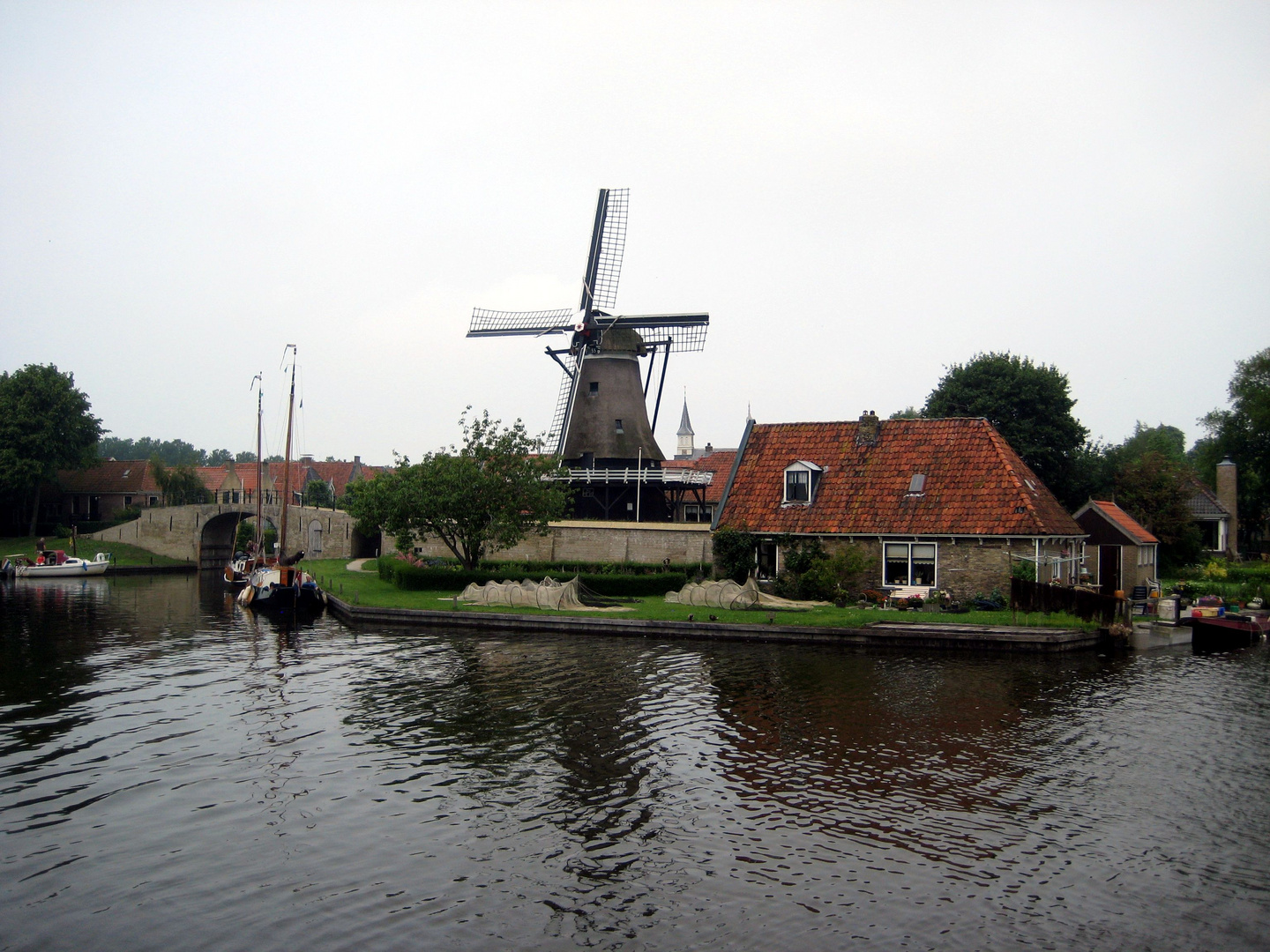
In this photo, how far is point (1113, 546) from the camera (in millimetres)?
35781

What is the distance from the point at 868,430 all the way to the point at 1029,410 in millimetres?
16600

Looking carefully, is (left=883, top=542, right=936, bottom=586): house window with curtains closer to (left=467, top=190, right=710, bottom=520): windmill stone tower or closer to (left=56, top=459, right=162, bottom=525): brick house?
(left=467, top=190, right=710, bottom=520): windmill stone tower

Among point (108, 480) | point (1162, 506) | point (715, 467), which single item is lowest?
point (1162, 506)

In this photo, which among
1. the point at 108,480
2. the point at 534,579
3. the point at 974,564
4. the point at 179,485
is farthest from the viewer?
the point at 108,480

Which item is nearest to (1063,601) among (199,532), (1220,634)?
(1220,634)

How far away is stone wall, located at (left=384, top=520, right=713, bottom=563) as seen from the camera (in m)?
38.1

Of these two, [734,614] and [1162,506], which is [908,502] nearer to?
[734,614]

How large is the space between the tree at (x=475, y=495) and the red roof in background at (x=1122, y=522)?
2091cm

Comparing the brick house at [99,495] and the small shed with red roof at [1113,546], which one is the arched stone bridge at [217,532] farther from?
the small shed with red roof at [1113,546]

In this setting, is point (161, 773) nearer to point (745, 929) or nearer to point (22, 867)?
point (22, 867)

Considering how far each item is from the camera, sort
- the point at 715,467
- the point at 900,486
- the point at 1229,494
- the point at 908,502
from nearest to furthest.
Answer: the point at 908,502 < the point at 900,486 < the point at 1229,494 < the point at 715,467

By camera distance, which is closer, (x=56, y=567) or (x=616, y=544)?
(x=616, y=544)

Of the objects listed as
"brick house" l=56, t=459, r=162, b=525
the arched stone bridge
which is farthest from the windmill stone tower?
"brick house" l=56, t=459, r=162, b=525

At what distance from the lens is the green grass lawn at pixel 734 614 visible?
87.3 feet
